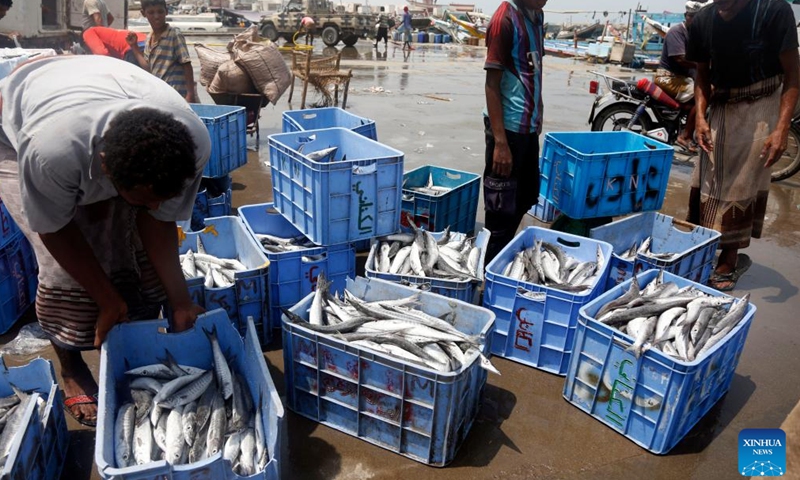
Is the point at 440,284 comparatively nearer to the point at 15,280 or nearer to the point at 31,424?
the point at 31,424

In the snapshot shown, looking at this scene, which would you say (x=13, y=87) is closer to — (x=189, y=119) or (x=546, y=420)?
(x=189, y=119)

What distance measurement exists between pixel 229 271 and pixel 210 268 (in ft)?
0.44

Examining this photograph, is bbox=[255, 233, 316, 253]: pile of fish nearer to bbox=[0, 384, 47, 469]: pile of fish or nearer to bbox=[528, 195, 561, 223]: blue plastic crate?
bbox=[0, 384, 47, 469]: pile of fish

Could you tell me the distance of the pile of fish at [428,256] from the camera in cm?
408

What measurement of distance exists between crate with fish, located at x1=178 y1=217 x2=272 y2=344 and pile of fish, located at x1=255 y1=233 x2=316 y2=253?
0.16 metres

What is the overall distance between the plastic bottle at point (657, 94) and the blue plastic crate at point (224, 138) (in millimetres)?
5942

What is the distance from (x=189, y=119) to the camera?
7.95 feet

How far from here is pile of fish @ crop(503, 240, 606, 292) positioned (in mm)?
4043

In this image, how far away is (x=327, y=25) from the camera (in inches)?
1153

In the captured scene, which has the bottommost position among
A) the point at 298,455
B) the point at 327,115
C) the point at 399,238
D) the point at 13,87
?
the point at 298,455

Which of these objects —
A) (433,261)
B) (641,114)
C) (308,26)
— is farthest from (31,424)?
(308,26)

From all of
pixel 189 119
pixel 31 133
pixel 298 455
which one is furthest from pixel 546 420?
pixel 31 133

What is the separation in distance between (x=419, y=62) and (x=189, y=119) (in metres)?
23.2

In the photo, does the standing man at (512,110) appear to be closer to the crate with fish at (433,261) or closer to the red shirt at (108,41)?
the crate with fish at (433,261)
